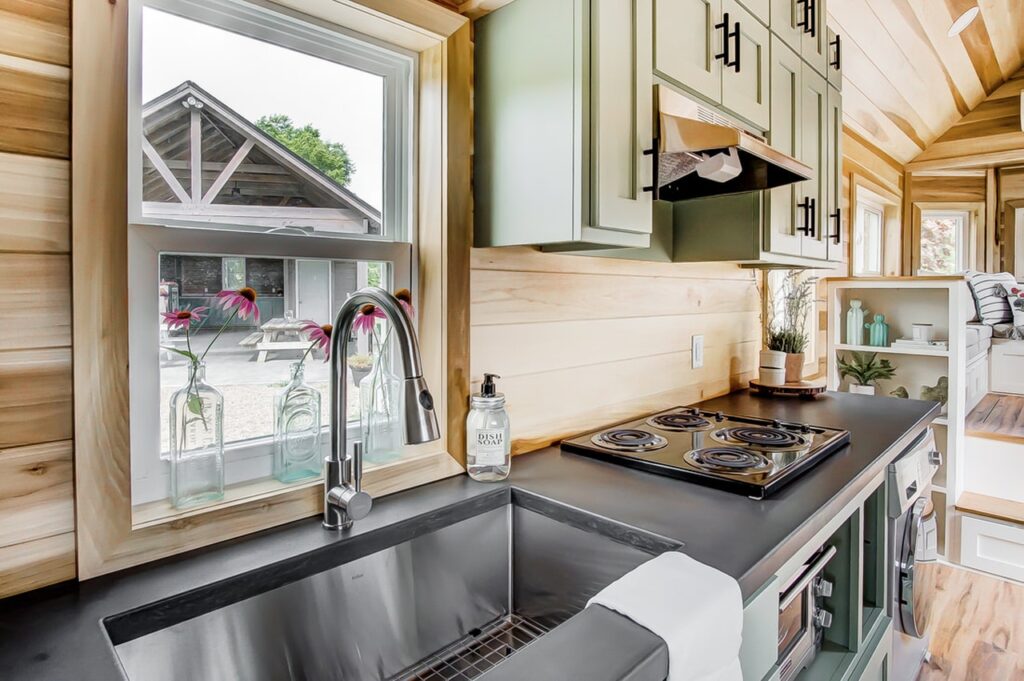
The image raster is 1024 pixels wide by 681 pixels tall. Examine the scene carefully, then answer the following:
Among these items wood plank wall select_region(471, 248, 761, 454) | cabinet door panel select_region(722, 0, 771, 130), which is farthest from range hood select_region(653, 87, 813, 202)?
wood plank wall select_region(471, 248, 761, 454)

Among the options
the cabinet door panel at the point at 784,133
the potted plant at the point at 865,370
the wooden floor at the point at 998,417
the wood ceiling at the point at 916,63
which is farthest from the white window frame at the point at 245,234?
the wooden floor at the point at 998,417

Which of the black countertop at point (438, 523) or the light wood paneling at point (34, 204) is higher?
the light wood paneling at point (34, 204)

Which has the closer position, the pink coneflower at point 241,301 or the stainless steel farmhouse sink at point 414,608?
the stainless steel farmhouse sink at point 414,608

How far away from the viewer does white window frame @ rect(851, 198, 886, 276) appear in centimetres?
369

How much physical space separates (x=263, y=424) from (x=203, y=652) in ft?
1.31

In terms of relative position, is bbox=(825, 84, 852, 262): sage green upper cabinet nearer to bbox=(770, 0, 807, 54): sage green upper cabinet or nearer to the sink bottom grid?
bbox=(770, 0, 807, 54): sage green upper cabinet

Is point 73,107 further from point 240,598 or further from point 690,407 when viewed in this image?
point 690,407

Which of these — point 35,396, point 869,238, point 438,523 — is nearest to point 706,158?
point 438,523

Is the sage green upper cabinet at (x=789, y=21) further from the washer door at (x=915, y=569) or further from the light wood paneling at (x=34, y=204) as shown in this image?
the light wood paneling at (x=34, y=204)

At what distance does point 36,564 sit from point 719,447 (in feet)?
4.44

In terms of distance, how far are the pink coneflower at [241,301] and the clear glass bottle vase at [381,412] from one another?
28cm

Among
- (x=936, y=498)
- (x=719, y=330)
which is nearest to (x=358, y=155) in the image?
(x=719, y=330)

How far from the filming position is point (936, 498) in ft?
10.3

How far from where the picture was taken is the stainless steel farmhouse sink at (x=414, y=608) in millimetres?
845
